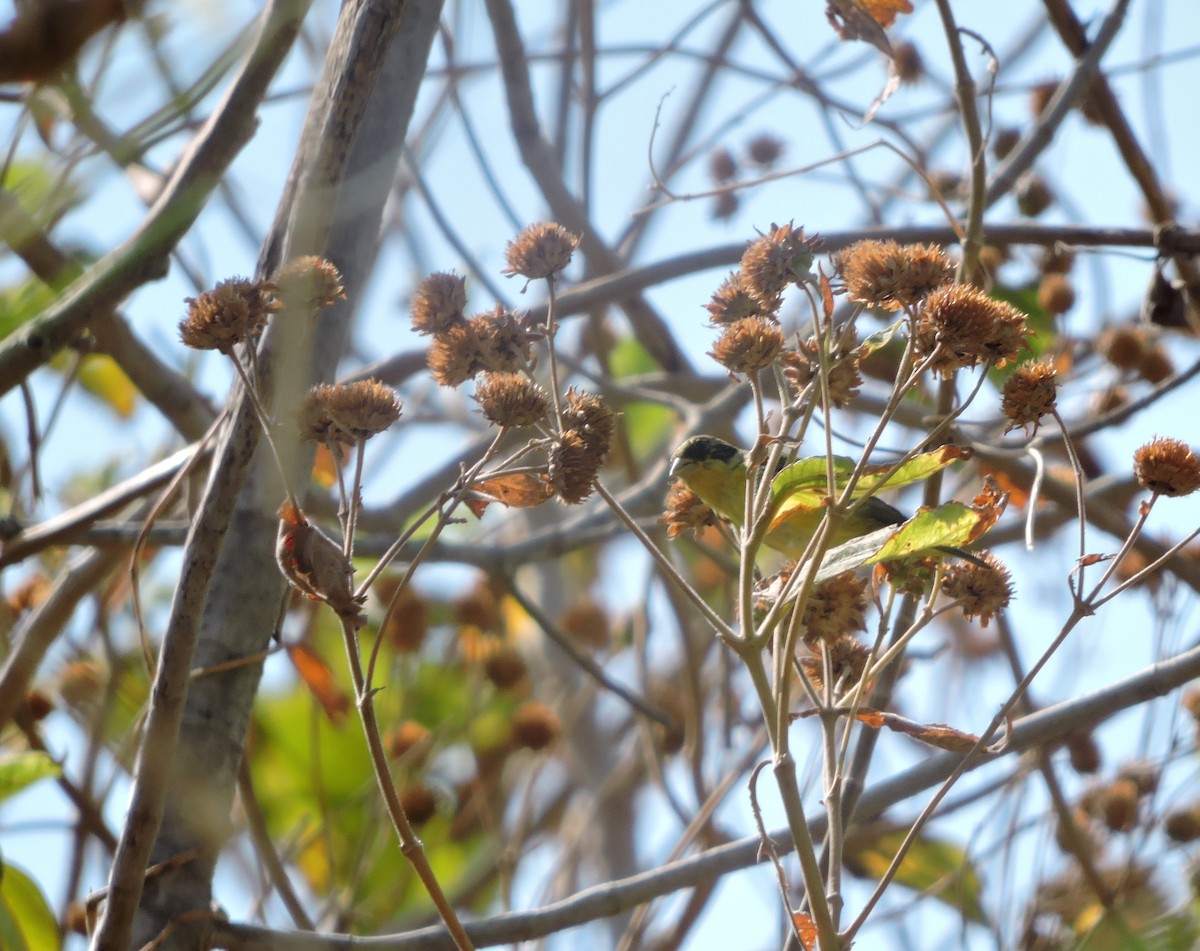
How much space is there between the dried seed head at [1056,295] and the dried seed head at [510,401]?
97.2 inches

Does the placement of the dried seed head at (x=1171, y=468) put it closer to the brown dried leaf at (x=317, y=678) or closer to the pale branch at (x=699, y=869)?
the pale branch at (x=699, y=869)

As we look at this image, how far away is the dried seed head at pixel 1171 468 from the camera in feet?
4.09

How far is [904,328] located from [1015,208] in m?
2.84

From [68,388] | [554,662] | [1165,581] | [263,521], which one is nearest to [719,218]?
[554,662]

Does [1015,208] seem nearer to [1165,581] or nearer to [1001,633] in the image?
[1165,581]

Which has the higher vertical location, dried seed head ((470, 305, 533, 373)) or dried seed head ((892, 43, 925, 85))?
dried seed head ((892, 43, 925, 85))

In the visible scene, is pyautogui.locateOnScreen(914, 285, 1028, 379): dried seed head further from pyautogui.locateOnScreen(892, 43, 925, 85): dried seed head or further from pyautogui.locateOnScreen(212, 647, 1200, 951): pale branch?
pyautogui.locateOnScreen(892, 43, 925, 85): dried seed head

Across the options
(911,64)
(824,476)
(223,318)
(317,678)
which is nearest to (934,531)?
(824,476)

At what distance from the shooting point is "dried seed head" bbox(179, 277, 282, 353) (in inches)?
45.8

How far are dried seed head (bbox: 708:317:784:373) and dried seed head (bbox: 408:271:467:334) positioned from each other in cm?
28

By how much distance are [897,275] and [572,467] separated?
14.0 inches

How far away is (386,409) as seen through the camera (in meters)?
1.17

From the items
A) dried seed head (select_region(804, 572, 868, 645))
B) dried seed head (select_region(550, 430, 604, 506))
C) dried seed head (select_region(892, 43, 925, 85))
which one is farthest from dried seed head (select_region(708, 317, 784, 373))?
dried seed head (select_region(892, 43, 925, 85))

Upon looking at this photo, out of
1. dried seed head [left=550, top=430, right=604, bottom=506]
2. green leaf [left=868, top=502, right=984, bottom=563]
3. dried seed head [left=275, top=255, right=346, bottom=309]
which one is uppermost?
dried seed head [left=275, top=255, right=346, bottom=309]
